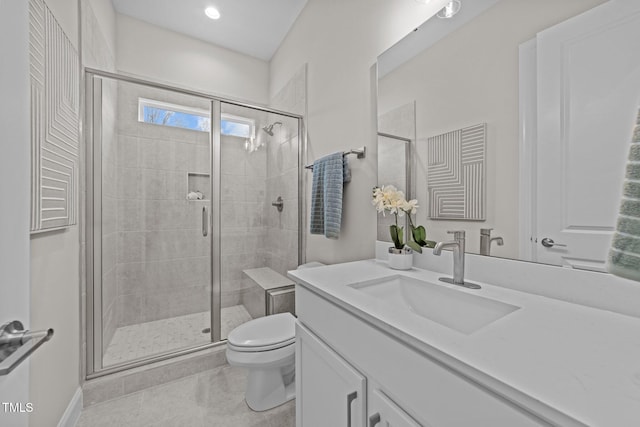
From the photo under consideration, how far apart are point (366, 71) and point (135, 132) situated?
175cm

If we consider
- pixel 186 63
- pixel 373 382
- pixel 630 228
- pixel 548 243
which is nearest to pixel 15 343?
pixel 373 382

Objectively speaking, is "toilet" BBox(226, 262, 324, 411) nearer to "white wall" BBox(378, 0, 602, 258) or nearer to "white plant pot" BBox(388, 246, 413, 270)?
"white plant pot" BBox(388, 246, 413, 270)

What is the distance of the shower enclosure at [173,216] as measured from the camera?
5.71 ft

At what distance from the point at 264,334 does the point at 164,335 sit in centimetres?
98

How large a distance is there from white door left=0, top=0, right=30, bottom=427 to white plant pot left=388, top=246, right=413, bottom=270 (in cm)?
110

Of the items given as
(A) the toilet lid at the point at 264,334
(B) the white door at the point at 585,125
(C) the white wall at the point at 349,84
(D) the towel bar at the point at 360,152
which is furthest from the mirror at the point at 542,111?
(A) the toilet lid at the point at 264,334

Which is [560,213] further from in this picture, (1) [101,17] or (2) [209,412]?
(1) [101,17]

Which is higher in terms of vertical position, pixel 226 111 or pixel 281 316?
pixel 226 111

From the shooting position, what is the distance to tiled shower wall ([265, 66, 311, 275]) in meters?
2.33

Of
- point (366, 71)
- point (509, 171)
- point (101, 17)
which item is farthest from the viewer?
point (101, 17)

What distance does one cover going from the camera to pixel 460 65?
1.00 metres

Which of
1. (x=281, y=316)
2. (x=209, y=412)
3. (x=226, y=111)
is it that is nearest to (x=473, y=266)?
(x=281, y=316)

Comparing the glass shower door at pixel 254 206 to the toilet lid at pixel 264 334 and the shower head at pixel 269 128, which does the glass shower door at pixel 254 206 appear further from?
the toilet lid at pixel 264 334

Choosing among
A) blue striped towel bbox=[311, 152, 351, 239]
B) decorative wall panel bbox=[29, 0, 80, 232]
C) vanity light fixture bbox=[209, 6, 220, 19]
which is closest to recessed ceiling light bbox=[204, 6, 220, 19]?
vanity light fixture bbox=[209, 6, 220, 19]
